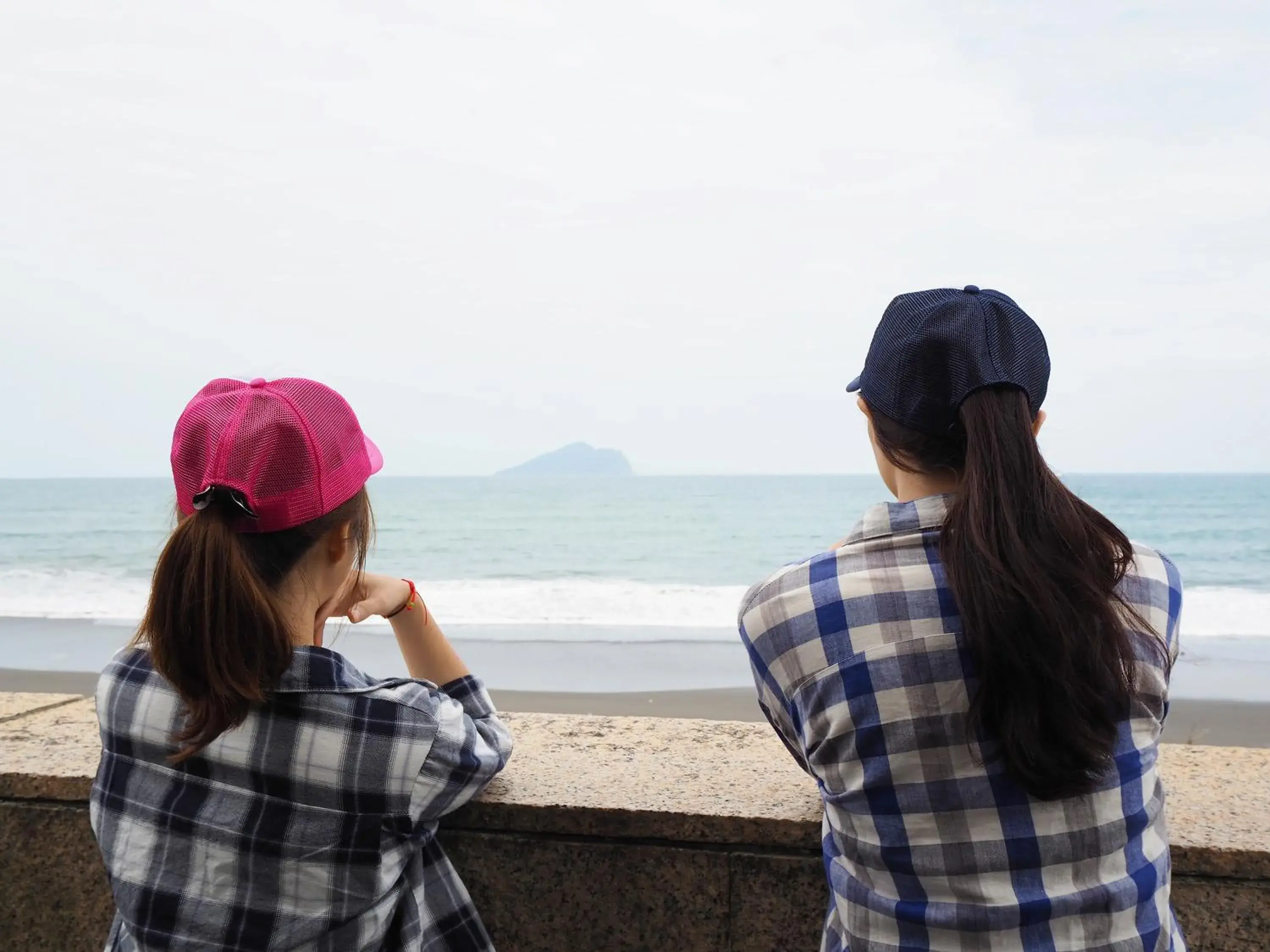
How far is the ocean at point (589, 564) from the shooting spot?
8797 mm

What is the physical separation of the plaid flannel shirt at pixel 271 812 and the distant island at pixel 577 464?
74.4 meters

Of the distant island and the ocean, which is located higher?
the ocean

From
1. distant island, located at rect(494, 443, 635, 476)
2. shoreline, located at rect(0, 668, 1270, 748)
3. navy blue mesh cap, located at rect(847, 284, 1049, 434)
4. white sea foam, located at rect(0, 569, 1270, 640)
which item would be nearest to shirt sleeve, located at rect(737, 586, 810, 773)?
navy blue mesh cap, located at rect(847, 284, 1049, 434)

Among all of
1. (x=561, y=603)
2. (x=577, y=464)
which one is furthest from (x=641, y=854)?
(x=577, y=464)

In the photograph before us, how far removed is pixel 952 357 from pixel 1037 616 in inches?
14.6

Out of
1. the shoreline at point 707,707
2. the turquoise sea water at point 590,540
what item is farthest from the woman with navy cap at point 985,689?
the shoreline at point 707,707

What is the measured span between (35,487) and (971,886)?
2339 inches

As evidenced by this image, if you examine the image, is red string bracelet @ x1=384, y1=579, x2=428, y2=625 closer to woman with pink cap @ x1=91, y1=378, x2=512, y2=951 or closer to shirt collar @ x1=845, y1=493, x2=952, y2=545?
woman with pink cap @ x1=91, y1=378, x2=512, y2=951

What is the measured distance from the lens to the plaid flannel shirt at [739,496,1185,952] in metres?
1.26

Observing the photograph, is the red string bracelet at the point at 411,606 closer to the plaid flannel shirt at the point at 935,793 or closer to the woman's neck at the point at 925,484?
the plaid flannel shirt at the point at 935,793

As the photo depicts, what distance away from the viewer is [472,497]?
45.1 metres

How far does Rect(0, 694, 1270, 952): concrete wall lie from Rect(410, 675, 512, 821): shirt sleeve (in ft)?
0.35

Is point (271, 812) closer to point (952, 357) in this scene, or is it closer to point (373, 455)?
point (373, 455)

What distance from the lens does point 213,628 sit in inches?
53.5
